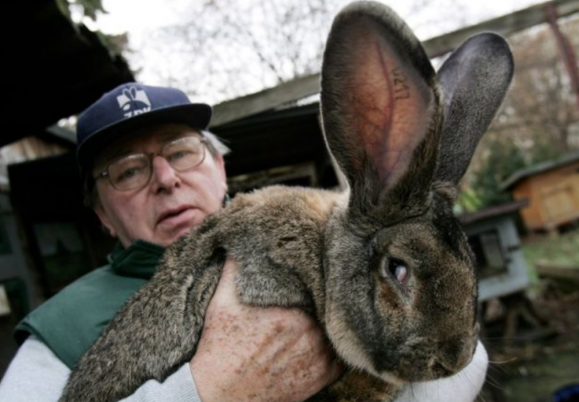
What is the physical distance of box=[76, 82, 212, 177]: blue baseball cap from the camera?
275cm

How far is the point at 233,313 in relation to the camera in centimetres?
204

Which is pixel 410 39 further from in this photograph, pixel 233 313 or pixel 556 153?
pixel 556 153

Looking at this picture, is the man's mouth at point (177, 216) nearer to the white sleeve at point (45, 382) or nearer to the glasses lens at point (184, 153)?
the glasses lens at point (184, 153)

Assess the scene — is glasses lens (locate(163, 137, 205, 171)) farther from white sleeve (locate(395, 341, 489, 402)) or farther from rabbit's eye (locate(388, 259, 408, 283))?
white sleeve (locate(395, 341, 489, 402))

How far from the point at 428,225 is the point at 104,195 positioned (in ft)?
6.21

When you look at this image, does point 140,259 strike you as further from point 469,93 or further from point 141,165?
point 469,93

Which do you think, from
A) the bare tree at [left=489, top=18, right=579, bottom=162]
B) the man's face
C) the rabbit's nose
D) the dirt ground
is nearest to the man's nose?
the man's face

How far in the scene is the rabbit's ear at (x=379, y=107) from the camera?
1.55 metres

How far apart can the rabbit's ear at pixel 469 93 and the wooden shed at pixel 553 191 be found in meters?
18.8

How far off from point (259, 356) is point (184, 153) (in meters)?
1.39

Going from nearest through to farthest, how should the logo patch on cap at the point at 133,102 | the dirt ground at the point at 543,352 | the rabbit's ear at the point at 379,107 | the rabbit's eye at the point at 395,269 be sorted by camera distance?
the rabbit's ear at the point at 379,107, the rabbit's eye at the point at 395,269, the logo patch on cap at the point at 133,102, the dirt ground at the point at 543,352

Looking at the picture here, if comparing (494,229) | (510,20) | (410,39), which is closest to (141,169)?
(410,39)

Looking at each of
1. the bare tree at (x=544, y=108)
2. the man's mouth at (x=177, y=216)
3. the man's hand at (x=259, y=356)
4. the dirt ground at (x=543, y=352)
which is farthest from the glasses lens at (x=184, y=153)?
the bare tree at (x=544, y=108)

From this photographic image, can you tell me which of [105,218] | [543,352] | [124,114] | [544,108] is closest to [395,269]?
[124,114]
